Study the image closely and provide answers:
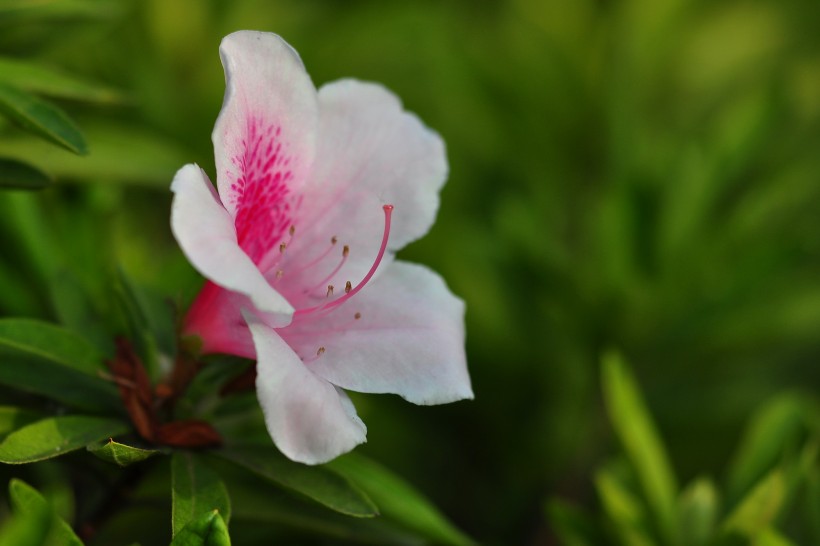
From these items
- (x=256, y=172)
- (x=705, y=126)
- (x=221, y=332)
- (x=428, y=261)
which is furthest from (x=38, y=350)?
(x=705, y=126)

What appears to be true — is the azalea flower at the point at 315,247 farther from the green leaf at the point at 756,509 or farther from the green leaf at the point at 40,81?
the green leaf at the point at 756,509

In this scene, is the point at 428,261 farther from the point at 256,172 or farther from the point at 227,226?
the point at 227,226

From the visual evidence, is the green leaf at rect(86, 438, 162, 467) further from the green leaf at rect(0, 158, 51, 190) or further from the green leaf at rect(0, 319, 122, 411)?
the green leaf at rect(0, 158, 51, 190)

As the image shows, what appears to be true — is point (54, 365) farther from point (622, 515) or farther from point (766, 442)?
point (766, 442)

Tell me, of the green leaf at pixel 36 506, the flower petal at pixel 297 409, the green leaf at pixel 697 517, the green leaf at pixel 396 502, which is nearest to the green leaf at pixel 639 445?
the green leaf at pixel 697 517

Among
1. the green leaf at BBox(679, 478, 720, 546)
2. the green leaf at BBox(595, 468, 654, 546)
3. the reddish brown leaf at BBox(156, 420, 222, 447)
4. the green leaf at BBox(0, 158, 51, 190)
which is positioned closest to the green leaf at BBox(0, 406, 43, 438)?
the reddish brown leaf at BBox(156, 420, 222, 447)

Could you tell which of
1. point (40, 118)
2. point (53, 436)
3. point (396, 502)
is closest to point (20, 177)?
point (40, 118)

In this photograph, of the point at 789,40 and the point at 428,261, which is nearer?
the point at 428,261
